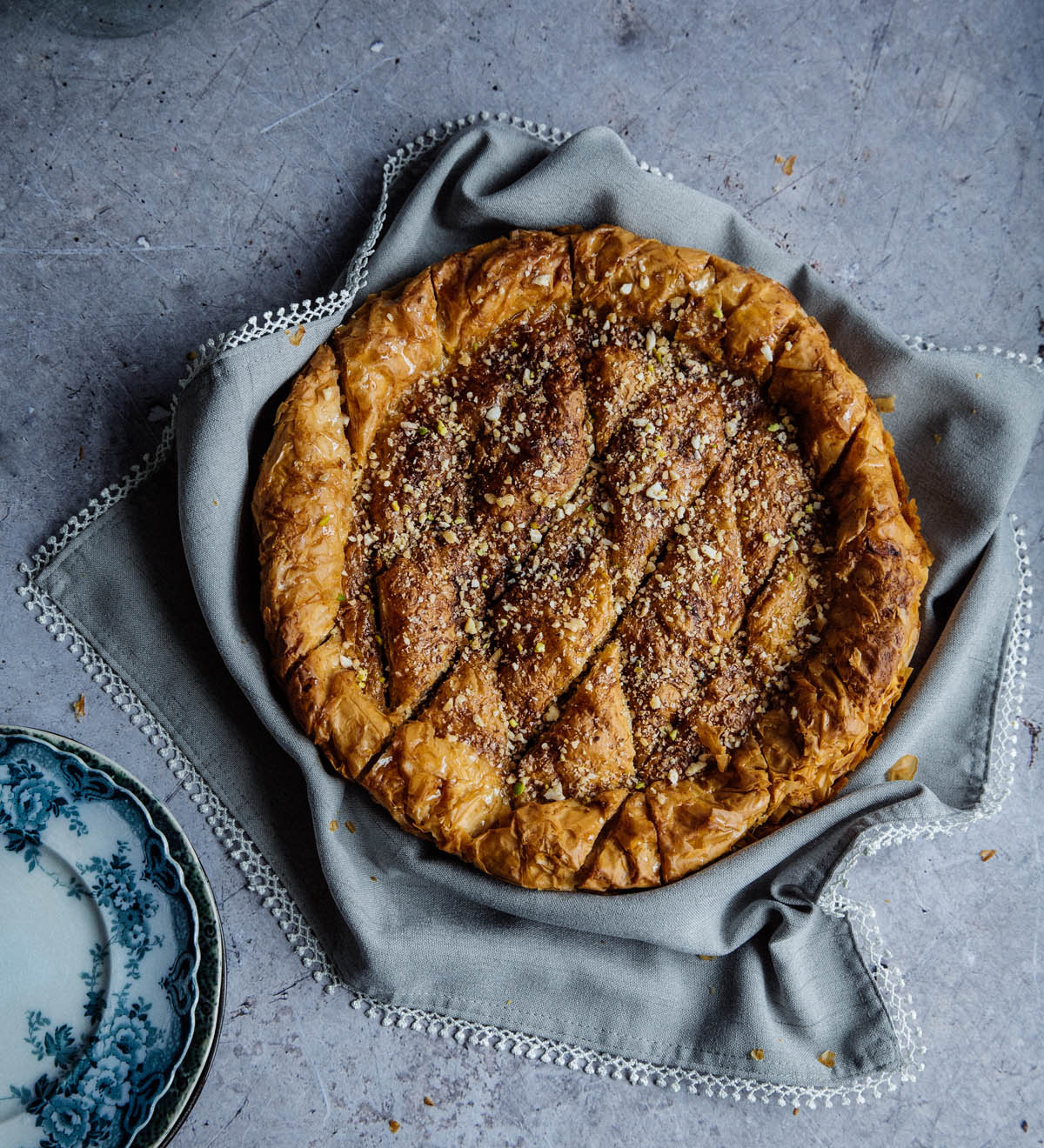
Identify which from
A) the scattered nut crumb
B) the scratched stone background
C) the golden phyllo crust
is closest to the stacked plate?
the scratched stone background

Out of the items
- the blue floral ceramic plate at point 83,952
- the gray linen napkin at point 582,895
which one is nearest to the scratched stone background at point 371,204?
the gray linen napkin at point 582,895

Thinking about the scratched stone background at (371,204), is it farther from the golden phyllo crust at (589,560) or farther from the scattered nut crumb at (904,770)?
the golden phyllo crust at (589,560)

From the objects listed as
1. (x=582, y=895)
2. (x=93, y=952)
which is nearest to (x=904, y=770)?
(x=582, y=895)

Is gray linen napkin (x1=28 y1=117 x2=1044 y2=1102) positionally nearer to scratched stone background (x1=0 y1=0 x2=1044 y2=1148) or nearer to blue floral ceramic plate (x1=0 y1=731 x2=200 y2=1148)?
scratched stone background (x1=0 y1=0 x2=1044 y2=1148)

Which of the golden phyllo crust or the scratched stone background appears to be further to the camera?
the scratched stone background

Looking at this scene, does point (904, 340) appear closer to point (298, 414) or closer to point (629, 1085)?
point (298, 414)

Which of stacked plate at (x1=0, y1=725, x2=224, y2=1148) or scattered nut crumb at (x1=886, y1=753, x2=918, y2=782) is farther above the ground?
stacked plate at (x1=0, y1=725, x2=224, y2=1148)
